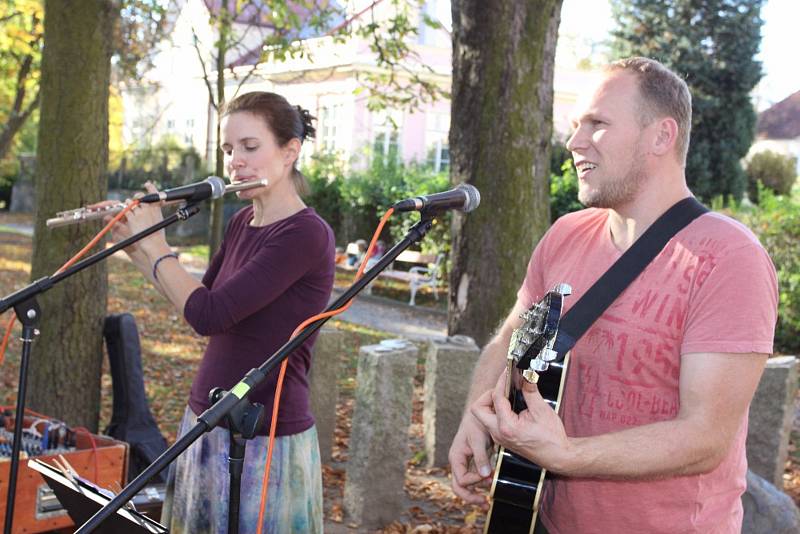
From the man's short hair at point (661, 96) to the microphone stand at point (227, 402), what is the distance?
1.91ft

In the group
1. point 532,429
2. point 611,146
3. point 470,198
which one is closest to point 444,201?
point 470,198

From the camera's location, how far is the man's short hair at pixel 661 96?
217 centimetres

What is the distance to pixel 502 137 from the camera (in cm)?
598

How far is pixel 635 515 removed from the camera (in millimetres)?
2113

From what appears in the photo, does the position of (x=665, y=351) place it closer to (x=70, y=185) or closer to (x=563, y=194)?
(x=70, y=185)

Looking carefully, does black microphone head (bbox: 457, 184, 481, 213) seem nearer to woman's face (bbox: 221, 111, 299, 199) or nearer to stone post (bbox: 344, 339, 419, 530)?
woman's face (bbox: 221, 111, 299, 199)

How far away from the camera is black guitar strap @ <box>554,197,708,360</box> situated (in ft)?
6.98

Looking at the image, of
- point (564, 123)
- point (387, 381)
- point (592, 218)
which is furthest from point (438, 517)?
point (564, 123)

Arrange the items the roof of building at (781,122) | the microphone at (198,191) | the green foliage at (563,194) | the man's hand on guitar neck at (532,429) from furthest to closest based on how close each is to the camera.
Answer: the roof of building at (781,122), the green foliage at (563,194), the microphone at (198,191), the man's hand on guitar neck at (532,429)

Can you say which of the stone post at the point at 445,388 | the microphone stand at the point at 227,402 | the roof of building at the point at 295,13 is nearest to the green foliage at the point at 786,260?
the roof of building at the point at 295,13

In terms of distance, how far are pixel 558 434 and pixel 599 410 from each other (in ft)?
0.87

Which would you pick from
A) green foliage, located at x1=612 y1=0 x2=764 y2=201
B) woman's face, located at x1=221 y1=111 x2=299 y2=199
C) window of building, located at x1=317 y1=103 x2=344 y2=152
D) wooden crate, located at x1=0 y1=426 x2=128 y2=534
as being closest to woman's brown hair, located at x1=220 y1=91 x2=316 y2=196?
woman's face, located at x1=221 y1=111 x2=299 y2=199

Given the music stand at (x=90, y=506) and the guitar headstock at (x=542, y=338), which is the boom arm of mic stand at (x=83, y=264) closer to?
the music stand at (x=90, y=506)

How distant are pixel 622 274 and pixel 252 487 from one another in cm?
129
